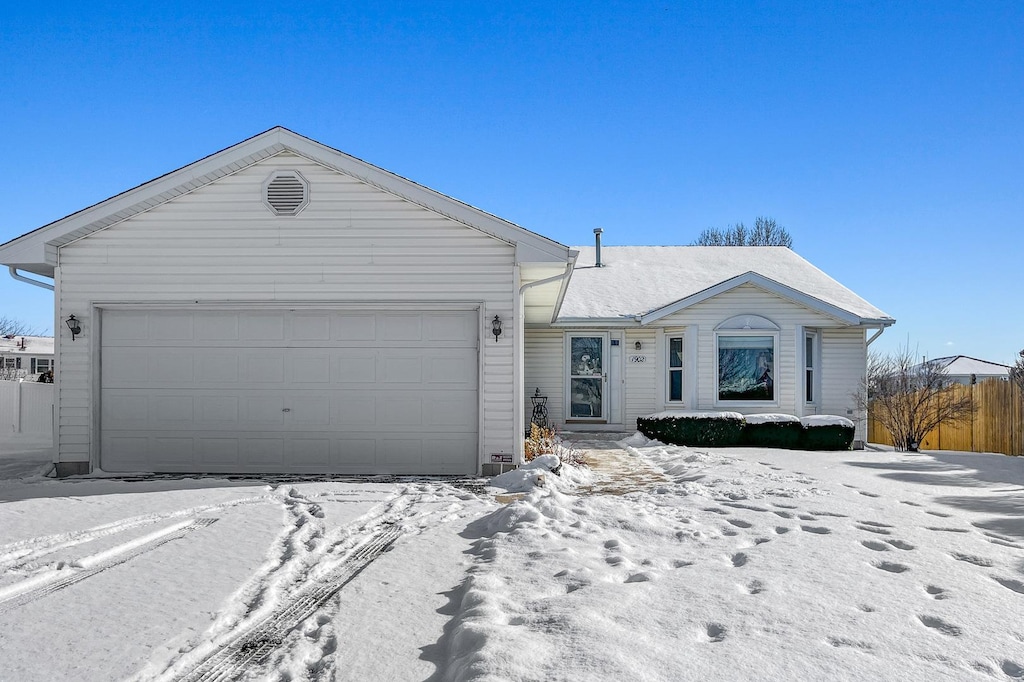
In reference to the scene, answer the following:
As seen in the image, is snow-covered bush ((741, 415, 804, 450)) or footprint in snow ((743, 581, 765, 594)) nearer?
footprint in snow ((743, 581, 765, 594))

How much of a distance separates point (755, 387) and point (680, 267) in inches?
221

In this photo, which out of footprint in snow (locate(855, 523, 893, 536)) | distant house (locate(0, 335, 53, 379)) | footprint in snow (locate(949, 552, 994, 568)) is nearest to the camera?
footprint in snow (locate(949, 552, 994, 568))

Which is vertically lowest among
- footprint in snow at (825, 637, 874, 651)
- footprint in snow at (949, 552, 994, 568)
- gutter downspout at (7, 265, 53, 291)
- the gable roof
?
Answer: footprint in snow at (949, 552, 994, 568)

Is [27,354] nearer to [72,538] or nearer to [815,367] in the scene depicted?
[815,367]

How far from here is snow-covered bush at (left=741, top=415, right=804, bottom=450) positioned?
15320 mm

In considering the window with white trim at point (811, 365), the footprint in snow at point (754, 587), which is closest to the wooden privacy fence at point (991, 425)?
the window with white trim at point (811, 365)

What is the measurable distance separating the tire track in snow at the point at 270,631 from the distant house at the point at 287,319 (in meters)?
4.90

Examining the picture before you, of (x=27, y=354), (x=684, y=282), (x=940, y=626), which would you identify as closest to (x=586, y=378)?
(x=684, y=282)

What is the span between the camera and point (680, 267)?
69.5 ft

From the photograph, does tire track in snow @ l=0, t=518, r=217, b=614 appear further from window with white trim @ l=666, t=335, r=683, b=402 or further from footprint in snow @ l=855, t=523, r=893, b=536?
window with white trim @ l=666, t=335, r=683, b=402

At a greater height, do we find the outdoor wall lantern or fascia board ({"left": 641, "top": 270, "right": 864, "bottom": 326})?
fascia board ({"left": 641, "top": 270, "right": 864, "bottom": 326})

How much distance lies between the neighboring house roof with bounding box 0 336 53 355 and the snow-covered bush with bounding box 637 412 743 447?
3635cm

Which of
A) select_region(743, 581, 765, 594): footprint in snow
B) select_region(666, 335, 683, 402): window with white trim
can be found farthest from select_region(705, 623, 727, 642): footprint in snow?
select_region(666, 335, 683, 402): window with white trim

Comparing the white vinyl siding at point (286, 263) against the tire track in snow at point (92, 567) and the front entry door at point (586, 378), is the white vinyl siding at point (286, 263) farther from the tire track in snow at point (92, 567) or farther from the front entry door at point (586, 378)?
the front entry door at point (586, 378)
